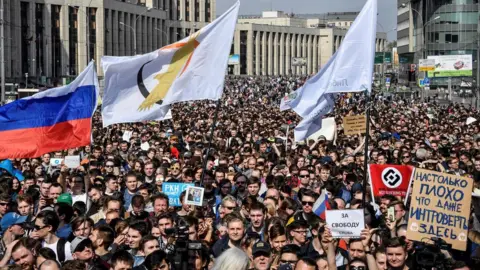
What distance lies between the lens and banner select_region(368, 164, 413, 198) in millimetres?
12586

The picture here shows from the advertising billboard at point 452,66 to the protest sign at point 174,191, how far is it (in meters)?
65.8

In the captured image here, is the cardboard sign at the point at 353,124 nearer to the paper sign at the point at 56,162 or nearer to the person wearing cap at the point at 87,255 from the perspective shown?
the paper sign at the point at 56,162

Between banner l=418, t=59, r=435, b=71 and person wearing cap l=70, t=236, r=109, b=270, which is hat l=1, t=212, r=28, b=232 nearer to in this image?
person wearing cap l=70, t=236, r=109, b=270

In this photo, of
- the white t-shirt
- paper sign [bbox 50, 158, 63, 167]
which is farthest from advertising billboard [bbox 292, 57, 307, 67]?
the white t-shirt

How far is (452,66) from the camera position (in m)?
77.5

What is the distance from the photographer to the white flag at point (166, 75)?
12.7 metres

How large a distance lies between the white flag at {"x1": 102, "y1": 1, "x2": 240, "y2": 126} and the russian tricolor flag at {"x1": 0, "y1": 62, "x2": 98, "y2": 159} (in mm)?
293

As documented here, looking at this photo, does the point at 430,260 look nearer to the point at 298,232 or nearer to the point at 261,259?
the point at 261,259

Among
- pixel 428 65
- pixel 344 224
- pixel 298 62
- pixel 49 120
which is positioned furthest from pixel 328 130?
pixel 298 62

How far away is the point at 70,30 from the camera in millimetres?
95688

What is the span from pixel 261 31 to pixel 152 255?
141 m

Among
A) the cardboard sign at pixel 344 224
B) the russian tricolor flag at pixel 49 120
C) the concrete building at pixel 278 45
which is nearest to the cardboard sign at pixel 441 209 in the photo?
the cardboard sign at pixel 344 224

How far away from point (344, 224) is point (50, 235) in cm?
263

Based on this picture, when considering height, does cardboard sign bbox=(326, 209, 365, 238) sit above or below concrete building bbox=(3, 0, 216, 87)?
below
